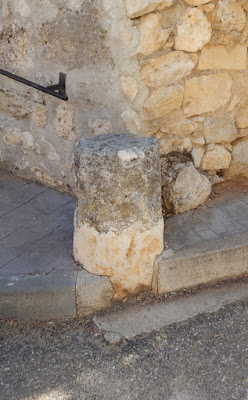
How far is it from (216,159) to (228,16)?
0.99 meters

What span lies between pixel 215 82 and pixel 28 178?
1.70 metres

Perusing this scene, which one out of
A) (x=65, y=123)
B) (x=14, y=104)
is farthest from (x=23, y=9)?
(x=65, y=123)

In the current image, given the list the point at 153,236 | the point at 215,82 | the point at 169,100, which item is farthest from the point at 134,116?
the point at 153,236

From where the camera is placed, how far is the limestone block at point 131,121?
2.90 metres

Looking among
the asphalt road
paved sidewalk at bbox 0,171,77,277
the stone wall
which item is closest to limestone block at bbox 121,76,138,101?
the stone wall

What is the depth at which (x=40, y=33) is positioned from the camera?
309 cm

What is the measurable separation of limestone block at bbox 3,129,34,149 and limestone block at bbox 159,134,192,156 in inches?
43.3

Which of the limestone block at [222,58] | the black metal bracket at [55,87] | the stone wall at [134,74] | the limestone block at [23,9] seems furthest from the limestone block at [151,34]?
the limestone block at [23,9]

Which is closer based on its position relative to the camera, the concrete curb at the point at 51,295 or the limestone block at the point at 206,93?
the concrete curb at the point at 51,295

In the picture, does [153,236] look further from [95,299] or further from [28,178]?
[28,178]

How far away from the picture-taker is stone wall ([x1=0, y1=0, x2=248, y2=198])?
2740mm

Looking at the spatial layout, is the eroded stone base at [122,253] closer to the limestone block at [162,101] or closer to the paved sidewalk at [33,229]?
the paved sidewalk at [33,229]

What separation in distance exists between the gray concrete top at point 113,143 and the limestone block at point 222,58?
2.73 feet

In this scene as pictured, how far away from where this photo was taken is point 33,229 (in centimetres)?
305
